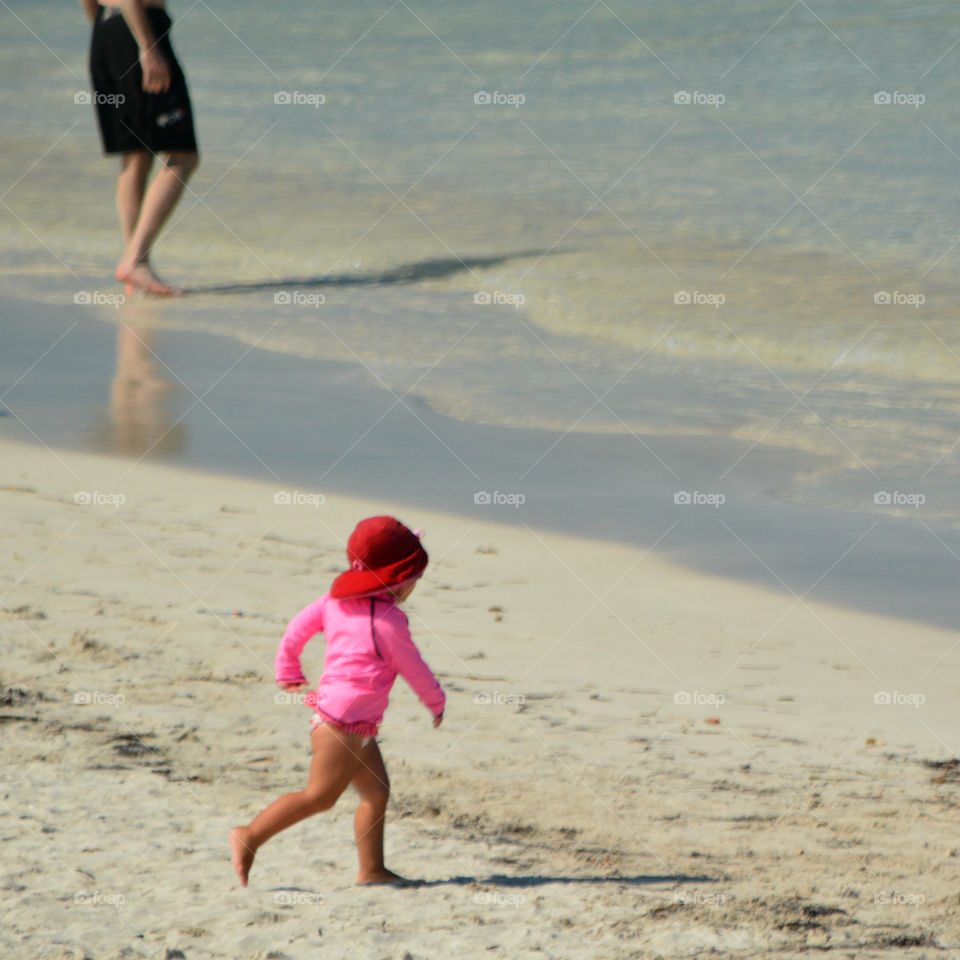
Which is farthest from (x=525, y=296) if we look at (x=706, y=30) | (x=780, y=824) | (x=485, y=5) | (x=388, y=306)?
(x=485, y=5)

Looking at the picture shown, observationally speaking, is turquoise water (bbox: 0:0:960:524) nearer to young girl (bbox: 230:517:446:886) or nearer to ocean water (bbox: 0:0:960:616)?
ocean water (bbox: 0:0:960:616)

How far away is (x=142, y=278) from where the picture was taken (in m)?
9.41

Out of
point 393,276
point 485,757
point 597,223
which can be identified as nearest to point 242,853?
point 485,757

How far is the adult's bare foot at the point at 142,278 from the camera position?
938 cm

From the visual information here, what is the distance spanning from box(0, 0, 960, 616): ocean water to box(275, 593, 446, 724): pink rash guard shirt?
125 inches

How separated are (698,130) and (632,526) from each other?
12.5 metres

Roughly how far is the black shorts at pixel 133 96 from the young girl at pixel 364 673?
6155mm

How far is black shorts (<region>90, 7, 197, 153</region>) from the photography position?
8852 millimetres

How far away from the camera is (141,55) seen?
344 inches

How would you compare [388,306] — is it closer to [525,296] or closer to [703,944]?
[525,296]

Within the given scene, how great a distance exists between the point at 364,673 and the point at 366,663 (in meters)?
0.02

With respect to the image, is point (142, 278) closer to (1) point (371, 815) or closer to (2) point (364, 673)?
(2) point (364, 673)

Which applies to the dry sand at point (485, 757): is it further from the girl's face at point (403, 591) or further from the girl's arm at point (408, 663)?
the girl's face at point (403, 591)

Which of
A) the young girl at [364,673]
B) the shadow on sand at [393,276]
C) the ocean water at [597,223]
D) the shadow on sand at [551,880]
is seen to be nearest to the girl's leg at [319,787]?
the young girl at [364,673]
